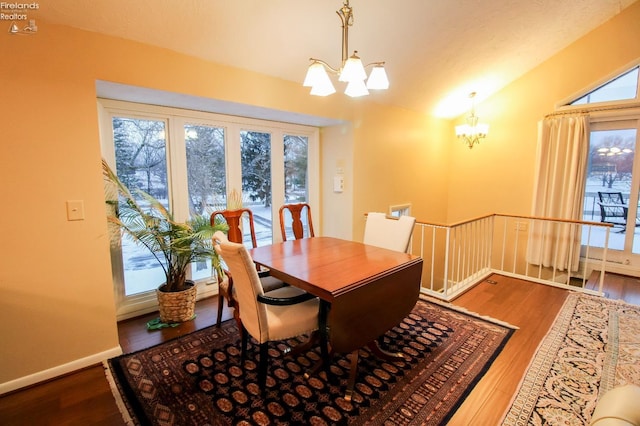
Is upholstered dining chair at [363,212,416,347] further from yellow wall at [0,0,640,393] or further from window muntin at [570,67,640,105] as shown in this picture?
window muntin at [570,67,640,105]

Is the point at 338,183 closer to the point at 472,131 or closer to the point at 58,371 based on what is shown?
the point at 472,131

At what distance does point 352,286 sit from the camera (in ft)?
5.57

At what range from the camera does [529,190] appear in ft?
14.5

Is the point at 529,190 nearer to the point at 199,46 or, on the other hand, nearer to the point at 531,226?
the point at 531,226

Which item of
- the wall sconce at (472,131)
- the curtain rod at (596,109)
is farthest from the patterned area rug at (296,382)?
the curtain rod at (596,109)

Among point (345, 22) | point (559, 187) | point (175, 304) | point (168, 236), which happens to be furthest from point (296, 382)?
point (559, 187)

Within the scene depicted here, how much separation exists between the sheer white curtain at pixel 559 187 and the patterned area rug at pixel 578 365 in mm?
1241

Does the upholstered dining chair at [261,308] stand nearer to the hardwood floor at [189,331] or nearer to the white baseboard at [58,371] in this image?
the hardwood floor at [189,331]

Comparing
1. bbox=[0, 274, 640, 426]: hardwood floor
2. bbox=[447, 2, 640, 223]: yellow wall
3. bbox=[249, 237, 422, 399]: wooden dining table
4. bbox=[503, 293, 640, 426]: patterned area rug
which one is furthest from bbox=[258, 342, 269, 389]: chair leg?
bbox=[447, 2, 640, 223]: yellow wall

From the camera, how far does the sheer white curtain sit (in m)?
3.93

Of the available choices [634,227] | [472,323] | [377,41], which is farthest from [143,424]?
[634,227]

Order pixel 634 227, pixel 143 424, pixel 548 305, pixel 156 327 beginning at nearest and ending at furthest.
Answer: pixel 143 424 < pixel 156 327 < pixel 548 305 < pixel 634 227

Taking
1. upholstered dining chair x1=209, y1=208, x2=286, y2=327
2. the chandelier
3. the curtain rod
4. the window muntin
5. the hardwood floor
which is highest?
the window muntin

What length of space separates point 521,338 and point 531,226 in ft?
8.24
